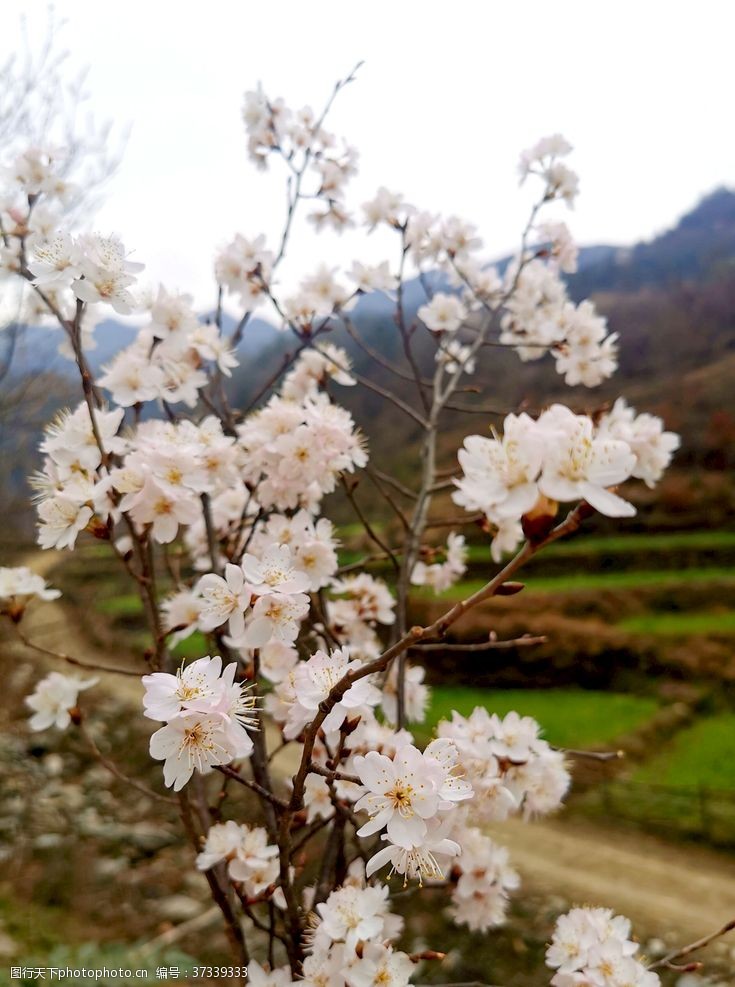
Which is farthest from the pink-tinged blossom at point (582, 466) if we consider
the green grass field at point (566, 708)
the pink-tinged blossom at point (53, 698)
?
the green grass field at point (566, 708)

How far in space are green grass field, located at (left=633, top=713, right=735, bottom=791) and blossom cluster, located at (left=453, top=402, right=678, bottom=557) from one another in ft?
19.9

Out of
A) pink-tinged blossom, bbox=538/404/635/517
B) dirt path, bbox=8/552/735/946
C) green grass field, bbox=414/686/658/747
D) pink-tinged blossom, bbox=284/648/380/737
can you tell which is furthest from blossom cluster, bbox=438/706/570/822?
green grass field, bbox=414/686/658/747

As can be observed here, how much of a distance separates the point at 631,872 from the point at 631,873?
2cm

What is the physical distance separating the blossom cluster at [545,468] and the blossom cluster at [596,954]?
3.10 feet

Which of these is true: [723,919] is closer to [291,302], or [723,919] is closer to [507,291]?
[507,291]

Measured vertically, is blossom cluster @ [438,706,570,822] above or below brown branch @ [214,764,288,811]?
below

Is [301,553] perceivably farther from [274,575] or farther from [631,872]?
[631,872]

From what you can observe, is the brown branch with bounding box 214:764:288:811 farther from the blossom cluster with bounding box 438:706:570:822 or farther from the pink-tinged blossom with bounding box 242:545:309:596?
the blossom cluster with bounding box 438:706:570:822

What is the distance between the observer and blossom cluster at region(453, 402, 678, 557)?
2.35ft

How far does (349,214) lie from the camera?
223 cm

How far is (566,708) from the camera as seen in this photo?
320 inches

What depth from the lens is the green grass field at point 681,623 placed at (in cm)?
961

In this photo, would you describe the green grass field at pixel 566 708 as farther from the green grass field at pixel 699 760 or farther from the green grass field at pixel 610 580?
the green grass field at pixel 610 580

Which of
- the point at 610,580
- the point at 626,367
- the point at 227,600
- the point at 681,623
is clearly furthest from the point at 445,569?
the point at 626,367
